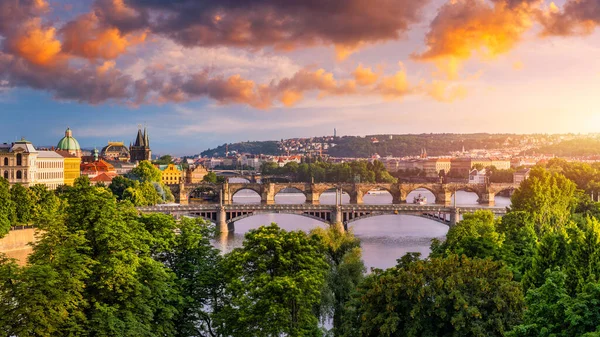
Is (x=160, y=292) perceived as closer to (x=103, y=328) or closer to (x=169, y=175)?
(x=103, y=328)

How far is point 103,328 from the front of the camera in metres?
16.3

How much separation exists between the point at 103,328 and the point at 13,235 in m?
25.8

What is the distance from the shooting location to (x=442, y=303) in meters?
14.9

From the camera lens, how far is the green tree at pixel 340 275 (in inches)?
895

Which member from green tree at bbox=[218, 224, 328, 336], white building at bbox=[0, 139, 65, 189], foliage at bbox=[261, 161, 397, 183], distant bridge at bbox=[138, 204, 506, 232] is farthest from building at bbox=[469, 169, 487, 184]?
green tree at bbox=[218, 224, 328, 336]

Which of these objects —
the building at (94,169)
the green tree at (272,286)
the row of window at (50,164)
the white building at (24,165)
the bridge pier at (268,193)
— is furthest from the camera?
the bridge pier at (268,193)

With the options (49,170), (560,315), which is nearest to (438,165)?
(49,170)

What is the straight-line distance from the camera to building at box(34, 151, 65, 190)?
68.4 m

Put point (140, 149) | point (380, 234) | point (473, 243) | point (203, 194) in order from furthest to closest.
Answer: point (140, 149) → point (203, 194) → point (380, 234) → point (473, 243)

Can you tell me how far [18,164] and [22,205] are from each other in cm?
2174

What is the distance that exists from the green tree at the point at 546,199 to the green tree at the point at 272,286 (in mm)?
22138

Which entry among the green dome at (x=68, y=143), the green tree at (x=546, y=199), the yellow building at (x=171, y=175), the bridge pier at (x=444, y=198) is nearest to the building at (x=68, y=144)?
the green dome at (x=68, y=143)

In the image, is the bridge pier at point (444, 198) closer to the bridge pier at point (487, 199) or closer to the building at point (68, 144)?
the bridge pier at point (487, 199)

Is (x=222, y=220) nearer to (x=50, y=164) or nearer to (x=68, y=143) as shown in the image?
(x=50, y=164)
